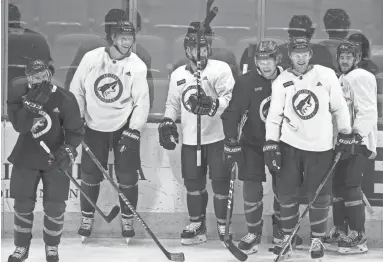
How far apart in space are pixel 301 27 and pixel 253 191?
106 centimetres

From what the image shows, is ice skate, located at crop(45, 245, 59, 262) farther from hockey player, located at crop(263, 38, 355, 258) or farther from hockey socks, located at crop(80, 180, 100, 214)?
hockey player, located at crop(263, 38, 355, 258)

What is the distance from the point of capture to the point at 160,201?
5.23 metres

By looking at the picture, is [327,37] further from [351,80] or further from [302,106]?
[302,106]

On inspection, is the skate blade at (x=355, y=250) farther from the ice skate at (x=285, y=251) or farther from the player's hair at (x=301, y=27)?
the player's hair at (x=301, y=27)

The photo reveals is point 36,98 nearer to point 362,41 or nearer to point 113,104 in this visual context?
point 113,104

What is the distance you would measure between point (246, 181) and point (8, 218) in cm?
146

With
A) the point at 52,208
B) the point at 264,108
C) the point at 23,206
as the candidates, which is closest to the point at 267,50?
the point at 264,108

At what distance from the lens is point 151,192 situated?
17.2 ft

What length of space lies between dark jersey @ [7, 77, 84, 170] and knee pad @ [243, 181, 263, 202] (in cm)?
103

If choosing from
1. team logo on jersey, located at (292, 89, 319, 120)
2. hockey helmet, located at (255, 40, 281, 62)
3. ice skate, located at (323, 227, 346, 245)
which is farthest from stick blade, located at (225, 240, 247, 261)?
hockey helmet, located at (255, 40, 281, 62)

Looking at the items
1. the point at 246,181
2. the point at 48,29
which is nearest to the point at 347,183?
the point at 246,181

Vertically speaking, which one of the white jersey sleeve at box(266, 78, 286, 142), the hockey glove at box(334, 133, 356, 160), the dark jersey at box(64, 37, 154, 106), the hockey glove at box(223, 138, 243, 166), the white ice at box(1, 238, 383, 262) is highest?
the dark jersey at box(64, 37, 154, 106)

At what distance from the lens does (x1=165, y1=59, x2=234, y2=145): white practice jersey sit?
198 inches

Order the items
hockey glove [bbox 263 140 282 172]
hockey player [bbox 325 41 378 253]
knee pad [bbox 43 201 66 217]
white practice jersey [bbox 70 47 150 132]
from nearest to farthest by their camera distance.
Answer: knee pad [bbox 43 201 66 217] → hockey glove [bbox 263 140 282 172] → hockey player [bbox 325 41 378 253] → white practice jersey [bbox 70 47 150 132]
